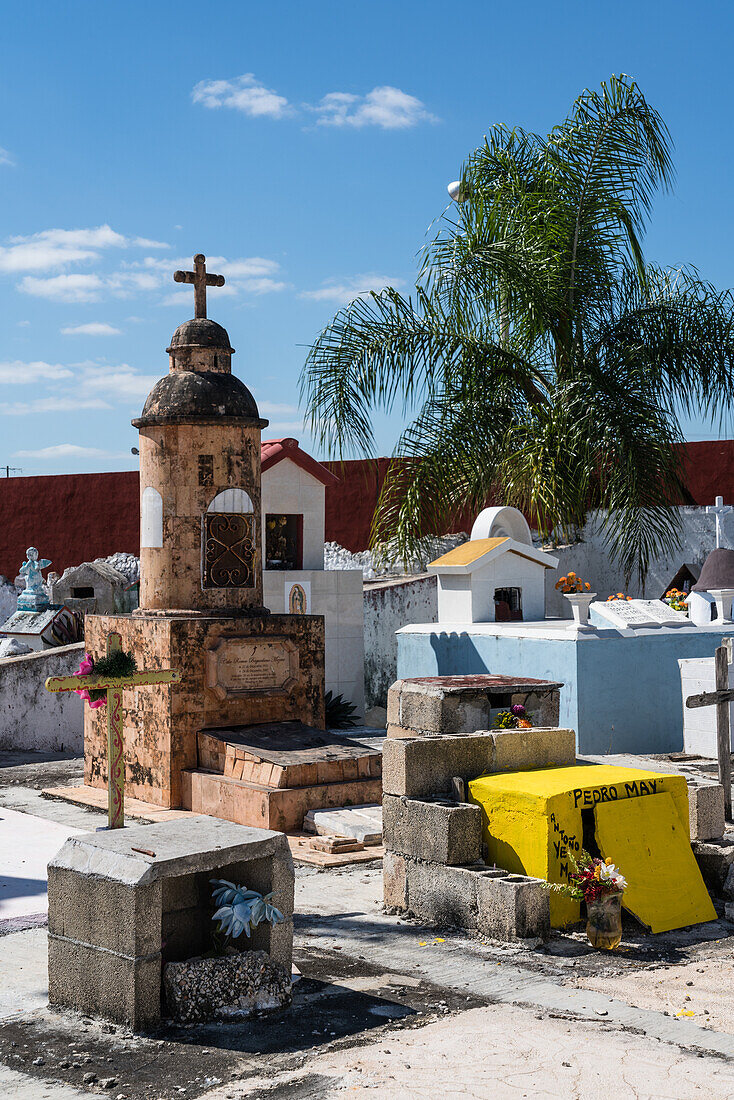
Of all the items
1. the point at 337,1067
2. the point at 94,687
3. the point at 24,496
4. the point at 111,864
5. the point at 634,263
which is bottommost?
the point at 337,1067

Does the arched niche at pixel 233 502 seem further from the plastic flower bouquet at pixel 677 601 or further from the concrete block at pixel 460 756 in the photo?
the plastic flower bouquet at pixel 677 601

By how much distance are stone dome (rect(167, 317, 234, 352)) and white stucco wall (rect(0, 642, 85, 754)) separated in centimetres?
475

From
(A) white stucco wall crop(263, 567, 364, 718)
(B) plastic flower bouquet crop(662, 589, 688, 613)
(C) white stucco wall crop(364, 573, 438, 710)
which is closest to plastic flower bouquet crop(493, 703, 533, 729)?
(B) plastic flower bouquet crop(662, 589, 688, 613)

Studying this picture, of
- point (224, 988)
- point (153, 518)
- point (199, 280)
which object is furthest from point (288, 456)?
point (224, 988)

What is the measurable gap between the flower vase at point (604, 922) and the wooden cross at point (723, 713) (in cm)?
291

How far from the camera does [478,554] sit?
15164mm

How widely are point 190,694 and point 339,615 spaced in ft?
18.1

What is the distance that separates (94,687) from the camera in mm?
8047

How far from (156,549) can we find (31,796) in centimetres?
293

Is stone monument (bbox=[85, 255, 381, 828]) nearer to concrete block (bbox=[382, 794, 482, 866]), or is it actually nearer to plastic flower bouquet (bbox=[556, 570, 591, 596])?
concrete block (bbox=[382, 794, 482, 866])

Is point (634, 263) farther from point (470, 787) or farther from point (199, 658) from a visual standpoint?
point (470, 787)

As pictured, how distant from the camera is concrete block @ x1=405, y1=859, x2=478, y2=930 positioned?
23.1 ft

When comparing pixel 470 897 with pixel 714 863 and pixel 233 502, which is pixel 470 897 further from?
pixel 233 502

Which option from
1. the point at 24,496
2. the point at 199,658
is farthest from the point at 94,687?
the point at 24,496
